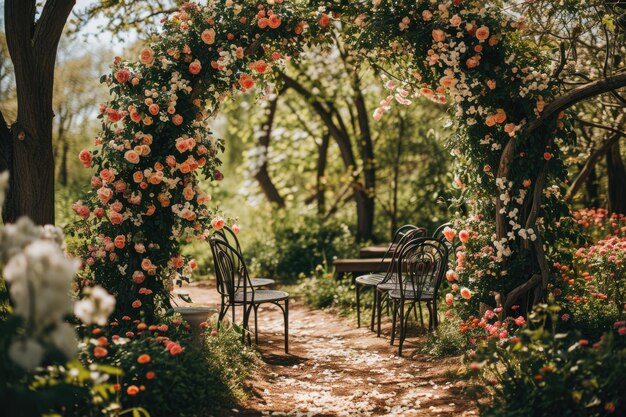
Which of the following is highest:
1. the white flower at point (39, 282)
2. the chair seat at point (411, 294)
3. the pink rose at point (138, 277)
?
the white flower at point (39, 282)

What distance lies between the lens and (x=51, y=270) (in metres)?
2.07

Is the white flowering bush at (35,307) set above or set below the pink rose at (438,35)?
below

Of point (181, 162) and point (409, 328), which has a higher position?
point (181, 162)

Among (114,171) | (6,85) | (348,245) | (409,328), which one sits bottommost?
(409,328)

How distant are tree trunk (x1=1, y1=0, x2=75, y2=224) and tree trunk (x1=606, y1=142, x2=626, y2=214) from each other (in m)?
6.72

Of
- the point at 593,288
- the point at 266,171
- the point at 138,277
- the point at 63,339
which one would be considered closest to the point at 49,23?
the point at 138,277

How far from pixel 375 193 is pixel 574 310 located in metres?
5.47

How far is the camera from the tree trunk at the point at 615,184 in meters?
8.12

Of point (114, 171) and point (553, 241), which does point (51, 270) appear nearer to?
point (114, 171)

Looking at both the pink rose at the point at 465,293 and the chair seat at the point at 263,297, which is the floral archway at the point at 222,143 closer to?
the pink rose at the point at 465,293

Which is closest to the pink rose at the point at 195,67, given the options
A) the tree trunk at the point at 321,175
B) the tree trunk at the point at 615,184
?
the tree trunk at the point at 615,184

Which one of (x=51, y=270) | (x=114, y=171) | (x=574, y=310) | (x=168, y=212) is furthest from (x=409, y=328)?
(x=51, y=270)

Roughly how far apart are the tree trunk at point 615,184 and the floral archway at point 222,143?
3743 mm

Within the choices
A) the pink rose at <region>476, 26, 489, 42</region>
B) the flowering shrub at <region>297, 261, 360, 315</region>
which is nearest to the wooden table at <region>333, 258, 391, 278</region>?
the flowering shrub at <region>297, 261, 360, 315</region>
